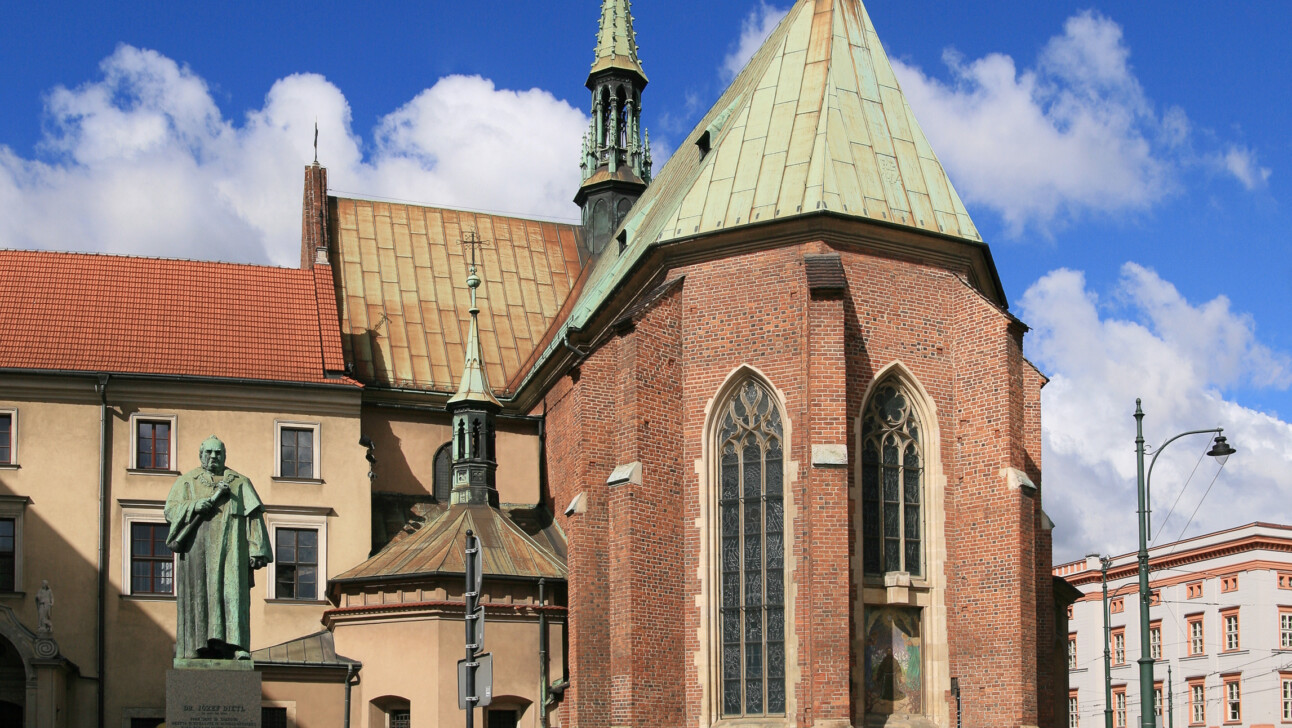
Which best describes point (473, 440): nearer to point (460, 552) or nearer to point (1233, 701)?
point (460, 552)

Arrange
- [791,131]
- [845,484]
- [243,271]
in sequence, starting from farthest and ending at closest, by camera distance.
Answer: [243,271], [791,131], [845,484]

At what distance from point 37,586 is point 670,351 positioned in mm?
13632

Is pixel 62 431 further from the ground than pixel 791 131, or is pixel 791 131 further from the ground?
pixel 791 131

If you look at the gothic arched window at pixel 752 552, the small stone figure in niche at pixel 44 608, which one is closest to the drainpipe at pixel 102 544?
the small stone figure in niche at pixel 44 608

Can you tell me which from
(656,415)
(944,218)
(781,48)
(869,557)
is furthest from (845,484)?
(781,48)

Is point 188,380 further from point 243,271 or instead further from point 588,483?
point 588,483

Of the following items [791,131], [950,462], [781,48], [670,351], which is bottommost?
[950,462]

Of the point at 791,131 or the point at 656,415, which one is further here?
the point at 791,131

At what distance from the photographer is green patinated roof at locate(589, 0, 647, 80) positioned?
4438 cm

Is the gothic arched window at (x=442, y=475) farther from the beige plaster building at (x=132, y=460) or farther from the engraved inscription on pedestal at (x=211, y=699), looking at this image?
the engraved inscription on pedestal at (x=211, y=699)

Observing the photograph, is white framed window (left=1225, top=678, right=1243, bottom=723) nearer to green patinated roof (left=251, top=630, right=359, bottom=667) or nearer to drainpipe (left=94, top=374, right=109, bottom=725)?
green patinated roof (left=251, top=630, right=359, bottom=667)

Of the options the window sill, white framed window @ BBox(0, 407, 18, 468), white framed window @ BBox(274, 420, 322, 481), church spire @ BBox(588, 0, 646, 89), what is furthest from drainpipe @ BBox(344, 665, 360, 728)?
church spire @ BBox(588, 0, 646, 89)

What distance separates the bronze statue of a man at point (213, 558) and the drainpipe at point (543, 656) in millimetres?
14505

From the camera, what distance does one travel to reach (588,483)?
28.2 metres
